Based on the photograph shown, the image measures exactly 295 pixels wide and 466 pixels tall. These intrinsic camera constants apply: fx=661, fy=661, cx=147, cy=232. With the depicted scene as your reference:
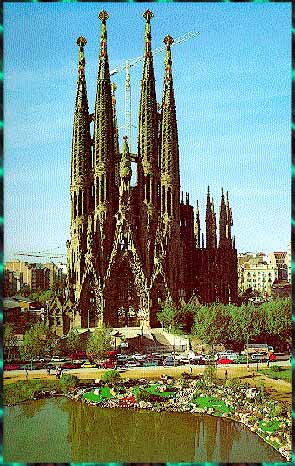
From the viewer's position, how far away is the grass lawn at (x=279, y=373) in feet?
17.6

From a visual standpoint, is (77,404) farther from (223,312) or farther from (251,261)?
(251,261)

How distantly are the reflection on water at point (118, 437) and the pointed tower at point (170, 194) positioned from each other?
1508 millimetres

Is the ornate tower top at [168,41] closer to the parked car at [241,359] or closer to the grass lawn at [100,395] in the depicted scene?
the parked car at [241,359]

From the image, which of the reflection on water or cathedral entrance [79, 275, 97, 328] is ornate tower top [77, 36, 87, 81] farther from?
the reflection on water

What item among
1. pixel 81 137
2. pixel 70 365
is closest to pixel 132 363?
pixel 70 365

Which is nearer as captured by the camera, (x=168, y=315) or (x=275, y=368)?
(x=275, y=368)

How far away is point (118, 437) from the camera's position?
5.26 metres

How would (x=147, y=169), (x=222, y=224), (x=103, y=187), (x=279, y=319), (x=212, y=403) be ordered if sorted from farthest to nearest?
(x=147, y=169), (x=103, y=187), (x=222, y=224), (x=279, y=319), (x=212, y=403)

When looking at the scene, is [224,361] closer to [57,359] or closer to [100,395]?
[100,395]

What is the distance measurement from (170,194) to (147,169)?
1.61 ft

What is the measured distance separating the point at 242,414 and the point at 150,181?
2.67 meters

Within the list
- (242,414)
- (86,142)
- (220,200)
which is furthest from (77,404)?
(86,142)

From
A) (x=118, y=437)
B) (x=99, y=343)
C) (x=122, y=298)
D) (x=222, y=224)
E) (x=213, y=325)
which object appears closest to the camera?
(x=118, y=437)

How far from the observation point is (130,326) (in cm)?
633
